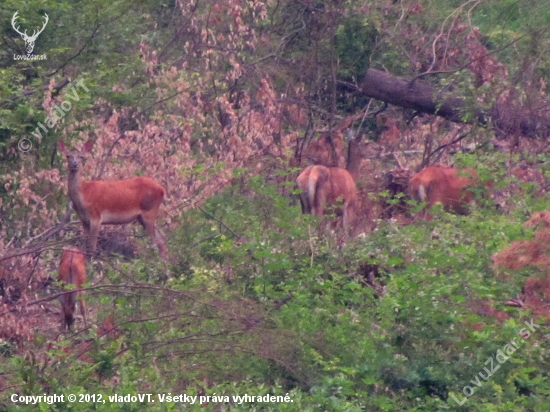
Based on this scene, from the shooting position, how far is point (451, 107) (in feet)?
47.9

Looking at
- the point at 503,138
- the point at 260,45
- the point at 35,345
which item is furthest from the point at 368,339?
the point at 260,45

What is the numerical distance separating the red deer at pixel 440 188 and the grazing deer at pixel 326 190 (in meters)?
0.80

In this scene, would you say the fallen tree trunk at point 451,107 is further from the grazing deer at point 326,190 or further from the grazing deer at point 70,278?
the grazing deer at point 70,278

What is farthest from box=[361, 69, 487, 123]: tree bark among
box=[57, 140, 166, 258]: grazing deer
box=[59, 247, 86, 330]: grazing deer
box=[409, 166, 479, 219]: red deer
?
box=[59, 247, 86, 330]: grazing deer

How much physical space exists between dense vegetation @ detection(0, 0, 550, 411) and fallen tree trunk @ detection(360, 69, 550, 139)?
0.05 metres

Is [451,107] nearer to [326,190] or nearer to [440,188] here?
[440,188]

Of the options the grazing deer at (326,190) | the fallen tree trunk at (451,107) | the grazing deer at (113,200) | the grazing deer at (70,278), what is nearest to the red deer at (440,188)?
the grazing deer at (326,190)

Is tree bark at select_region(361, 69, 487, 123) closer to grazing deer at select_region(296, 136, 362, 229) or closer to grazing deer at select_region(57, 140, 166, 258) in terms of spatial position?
grazing deer at select_region(296, 136, 362, 229)

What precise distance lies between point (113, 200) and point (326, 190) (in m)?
2.56

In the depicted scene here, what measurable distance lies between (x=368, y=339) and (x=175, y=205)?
16.1 feet

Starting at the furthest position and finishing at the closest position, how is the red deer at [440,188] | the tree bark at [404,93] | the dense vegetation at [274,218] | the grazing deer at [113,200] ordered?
1. the tree bark at [404,93]
2. the red deer at [440,188]
3. the grazing deer at [113,200]
4. the dense vegetation at [274,218]

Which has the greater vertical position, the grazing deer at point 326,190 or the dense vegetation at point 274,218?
the dense vegetation at point 274,218

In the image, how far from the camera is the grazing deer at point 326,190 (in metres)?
13.0

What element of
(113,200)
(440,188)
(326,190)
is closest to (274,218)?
(326,190)
